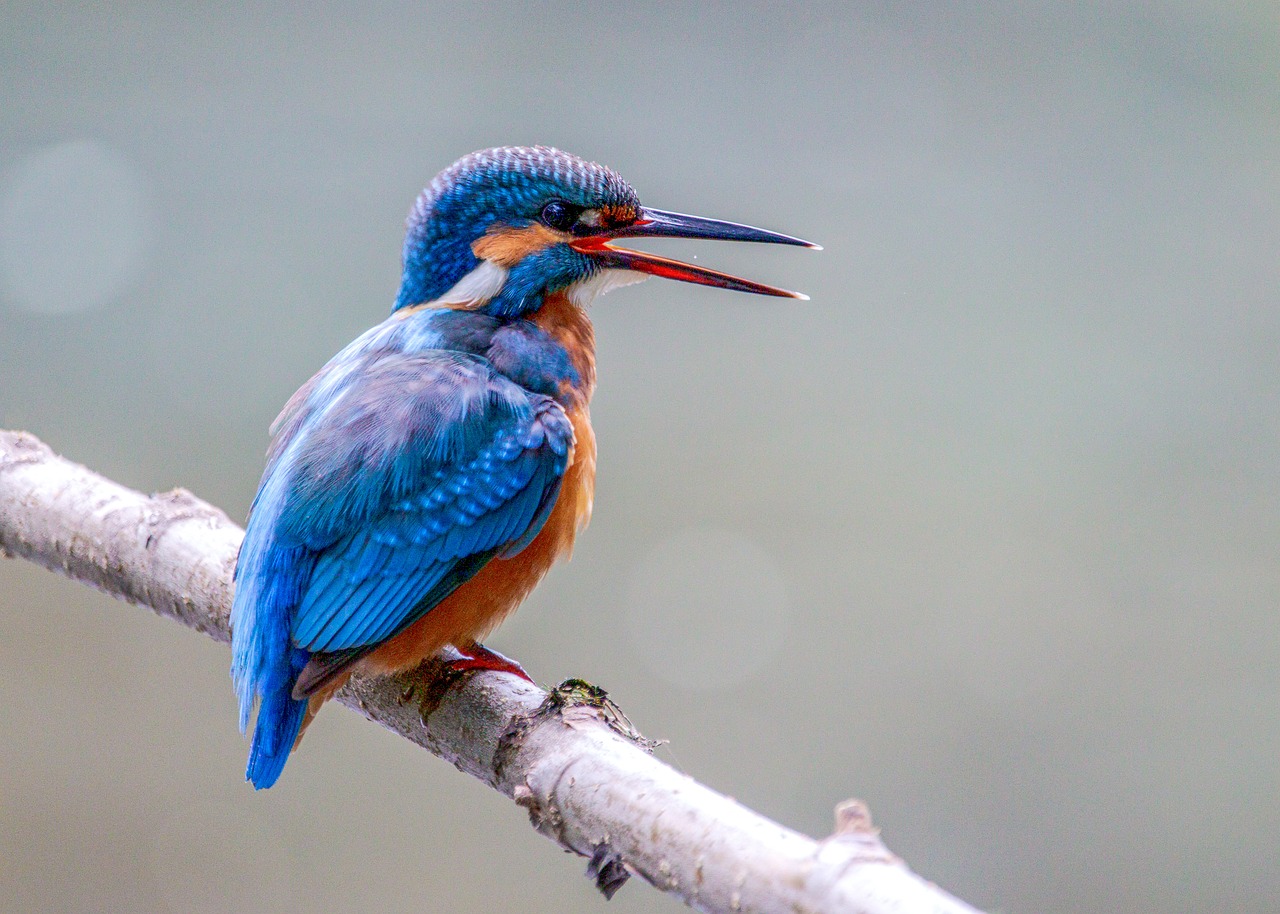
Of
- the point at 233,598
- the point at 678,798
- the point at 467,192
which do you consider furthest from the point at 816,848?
the point at 467,192

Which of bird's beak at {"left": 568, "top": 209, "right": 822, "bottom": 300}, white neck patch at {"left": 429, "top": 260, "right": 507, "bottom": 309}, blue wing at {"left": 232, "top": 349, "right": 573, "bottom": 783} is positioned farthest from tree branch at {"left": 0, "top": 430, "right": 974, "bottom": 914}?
bird's beak at {"left": 568, "top": 209, "right": 822, "bottom": 300}

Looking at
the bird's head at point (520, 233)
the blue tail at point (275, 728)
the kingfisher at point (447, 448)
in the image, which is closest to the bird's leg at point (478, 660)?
the kingfisher at point (447, 448)

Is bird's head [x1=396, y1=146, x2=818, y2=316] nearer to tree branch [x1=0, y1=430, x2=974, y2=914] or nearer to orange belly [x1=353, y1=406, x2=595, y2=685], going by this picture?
orange belly [x1=353, y1=406, x2=595, y2=685]

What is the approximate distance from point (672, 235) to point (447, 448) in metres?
0.39

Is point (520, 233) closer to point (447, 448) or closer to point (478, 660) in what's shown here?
point (447, 448)

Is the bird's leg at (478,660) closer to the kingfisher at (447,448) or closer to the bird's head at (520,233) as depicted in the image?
the kingfisher at (447,448)

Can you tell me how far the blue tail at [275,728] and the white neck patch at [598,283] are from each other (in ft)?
1.67

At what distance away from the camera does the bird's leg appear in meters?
1.14

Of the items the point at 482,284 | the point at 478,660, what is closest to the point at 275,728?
the point at 478,660

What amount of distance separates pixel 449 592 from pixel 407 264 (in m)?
0.41

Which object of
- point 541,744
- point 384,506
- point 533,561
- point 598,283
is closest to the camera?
point 541,744

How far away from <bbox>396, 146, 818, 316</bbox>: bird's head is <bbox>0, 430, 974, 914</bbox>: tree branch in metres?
0.39

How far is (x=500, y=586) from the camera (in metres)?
1.21

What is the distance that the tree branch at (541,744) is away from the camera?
687 mm
